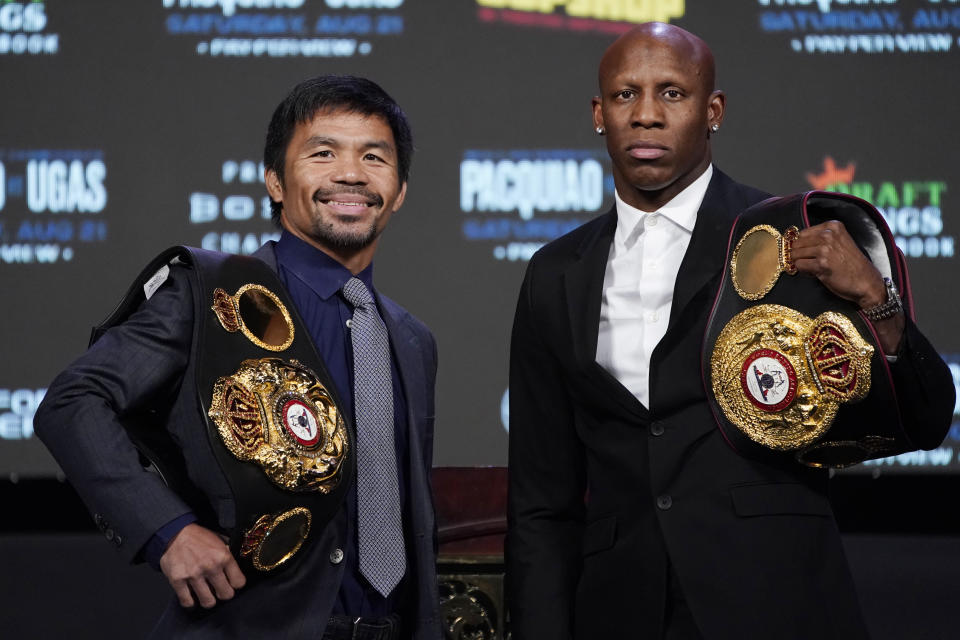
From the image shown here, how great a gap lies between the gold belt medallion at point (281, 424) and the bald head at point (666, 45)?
0.72 metres

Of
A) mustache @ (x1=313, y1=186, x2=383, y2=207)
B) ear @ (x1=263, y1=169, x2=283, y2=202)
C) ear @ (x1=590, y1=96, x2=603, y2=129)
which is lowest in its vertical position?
mustache @ (x1=313, y1=186, x2=383, y2=207)

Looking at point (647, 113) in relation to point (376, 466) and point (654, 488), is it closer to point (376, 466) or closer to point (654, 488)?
point (654, 488)

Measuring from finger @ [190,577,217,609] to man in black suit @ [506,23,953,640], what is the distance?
0.53 meters

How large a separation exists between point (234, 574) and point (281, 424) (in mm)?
226

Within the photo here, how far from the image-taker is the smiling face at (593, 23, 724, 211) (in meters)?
1.78

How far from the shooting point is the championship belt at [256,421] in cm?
162

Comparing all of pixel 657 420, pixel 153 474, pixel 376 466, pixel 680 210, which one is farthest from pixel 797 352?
pixel 153 474

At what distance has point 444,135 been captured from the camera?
4148 mm

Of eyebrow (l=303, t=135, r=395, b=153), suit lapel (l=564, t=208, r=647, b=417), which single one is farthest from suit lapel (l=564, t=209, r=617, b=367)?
eyebrow (l=303, t=135, r=395, b=153)

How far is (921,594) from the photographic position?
11.1 ft

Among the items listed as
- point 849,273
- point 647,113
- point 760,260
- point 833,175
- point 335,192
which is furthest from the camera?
point 833,175

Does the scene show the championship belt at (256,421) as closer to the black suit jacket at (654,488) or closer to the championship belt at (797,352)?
the black suit jacket at (654,488)

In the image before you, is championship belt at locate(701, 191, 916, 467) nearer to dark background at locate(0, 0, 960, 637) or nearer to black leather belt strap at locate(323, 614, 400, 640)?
black leather belt strap at locate(323, 614, 400, 640)

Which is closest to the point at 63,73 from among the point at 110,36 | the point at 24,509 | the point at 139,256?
the point at 110,36
